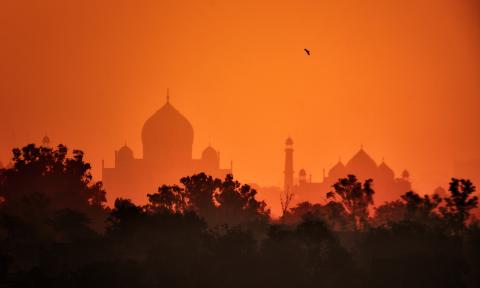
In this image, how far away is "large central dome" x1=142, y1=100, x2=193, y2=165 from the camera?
175125 mm

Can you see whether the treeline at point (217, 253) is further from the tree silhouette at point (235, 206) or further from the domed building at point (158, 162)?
the domed building at point (158, 162)

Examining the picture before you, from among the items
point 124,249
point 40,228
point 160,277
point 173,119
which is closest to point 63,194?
point 40,228

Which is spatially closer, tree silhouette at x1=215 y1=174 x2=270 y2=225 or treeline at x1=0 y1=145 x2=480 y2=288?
treeline at x1=0 y1=145 x2=480 y2=288

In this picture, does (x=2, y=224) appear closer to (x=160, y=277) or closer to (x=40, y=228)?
(x=40, y=228)

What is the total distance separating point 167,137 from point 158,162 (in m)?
3.30

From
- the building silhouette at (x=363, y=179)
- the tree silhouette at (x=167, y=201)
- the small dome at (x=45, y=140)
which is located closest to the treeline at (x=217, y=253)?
the tree silhouette at (x=167, y=201)

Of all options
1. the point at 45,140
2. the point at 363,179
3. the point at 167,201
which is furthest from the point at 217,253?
the point at 45,140

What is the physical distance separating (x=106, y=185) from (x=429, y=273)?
111847mm

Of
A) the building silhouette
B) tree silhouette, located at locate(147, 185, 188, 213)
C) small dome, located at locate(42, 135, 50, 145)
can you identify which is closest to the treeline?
tree silhouette, located at locate(147, 185, 188, 213)

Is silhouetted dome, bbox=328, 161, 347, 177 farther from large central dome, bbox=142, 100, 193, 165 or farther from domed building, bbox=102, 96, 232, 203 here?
large central dome, bbox=142, 100, 193, 165

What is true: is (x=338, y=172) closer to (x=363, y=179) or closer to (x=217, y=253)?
(x=363, y=179)

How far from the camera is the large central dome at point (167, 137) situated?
175m

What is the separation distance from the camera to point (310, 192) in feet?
585

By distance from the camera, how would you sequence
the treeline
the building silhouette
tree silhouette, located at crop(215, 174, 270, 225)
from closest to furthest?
the treeline
tree silhouette, located at crop(215, 174, 270, 225)
the building silhouette
